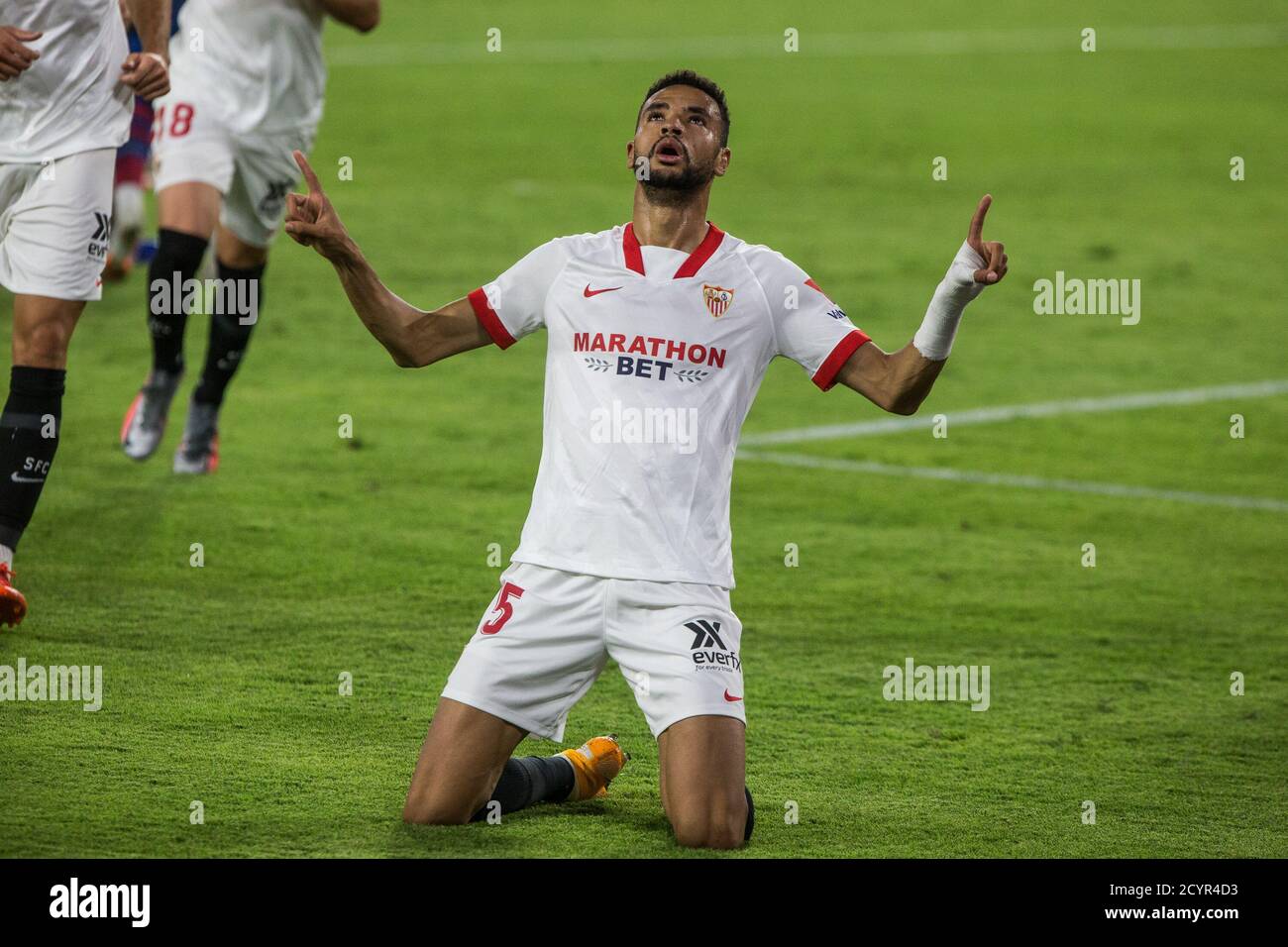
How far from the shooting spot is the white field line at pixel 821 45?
2225cm

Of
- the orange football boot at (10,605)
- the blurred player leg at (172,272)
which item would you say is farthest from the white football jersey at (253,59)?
the orange football boot at (10,605)

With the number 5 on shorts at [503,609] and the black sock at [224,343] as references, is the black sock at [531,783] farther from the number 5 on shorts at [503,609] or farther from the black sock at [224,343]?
the black sock at [224,343]

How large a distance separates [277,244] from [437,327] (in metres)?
8.58

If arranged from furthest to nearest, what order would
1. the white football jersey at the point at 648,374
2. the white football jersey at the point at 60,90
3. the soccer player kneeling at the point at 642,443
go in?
the white football jersey at the point at 60,90
the white football jersey at the point at 648,374
the soccer player kneeling at the point at 642,443

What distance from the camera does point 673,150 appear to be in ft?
16.9

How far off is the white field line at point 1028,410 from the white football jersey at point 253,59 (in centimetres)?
260

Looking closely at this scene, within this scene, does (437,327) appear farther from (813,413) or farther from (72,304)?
(813,413)

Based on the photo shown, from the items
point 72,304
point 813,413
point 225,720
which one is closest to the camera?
point 225,720

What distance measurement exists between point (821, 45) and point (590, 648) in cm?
1963

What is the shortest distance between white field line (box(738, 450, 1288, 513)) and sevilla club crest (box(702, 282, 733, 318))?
388 cm

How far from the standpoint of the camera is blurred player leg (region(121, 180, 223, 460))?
8.01 meters

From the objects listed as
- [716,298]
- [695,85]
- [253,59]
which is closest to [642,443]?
[716,298]

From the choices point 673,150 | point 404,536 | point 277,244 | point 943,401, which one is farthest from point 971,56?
point 673,150

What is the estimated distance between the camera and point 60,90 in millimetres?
6363
